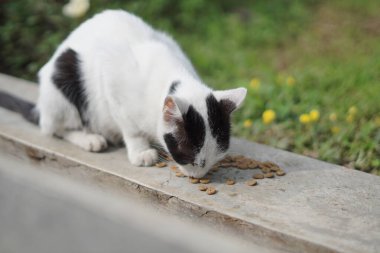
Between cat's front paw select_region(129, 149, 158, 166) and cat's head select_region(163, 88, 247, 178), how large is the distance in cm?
36

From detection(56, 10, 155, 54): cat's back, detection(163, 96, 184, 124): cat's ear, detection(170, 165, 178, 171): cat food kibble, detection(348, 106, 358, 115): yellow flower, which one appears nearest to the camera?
detection(163, 96, 184, 124): cat's ear

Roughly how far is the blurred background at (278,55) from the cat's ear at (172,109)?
128 centimetres

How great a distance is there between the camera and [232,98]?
2.82 metres

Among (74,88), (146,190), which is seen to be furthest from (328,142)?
(74,88)

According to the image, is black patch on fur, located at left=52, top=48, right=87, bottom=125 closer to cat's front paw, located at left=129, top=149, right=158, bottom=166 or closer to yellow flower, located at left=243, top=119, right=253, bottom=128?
cat's front paw, located at left=129, top=149, right=158, bottom=166

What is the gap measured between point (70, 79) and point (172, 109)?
1.03 meters

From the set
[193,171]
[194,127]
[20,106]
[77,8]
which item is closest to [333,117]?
[193,171]

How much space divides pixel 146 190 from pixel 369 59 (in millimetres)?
3003

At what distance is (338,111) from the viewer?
13.5 feet

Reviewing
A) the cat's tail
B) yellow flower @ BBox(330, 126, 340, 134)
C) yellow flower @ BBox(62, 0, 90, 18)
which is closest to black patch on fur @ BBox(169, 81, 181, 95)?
the cat's tail

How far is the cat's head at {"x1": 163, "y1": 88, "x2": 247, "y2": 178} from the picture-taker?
2.72 m

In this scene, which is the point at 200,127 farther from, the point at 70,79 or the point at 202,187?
the point at 70,79

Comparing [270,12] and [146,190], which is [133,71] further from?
[270,12]

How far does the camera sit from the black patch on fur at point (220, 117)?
2.78m
